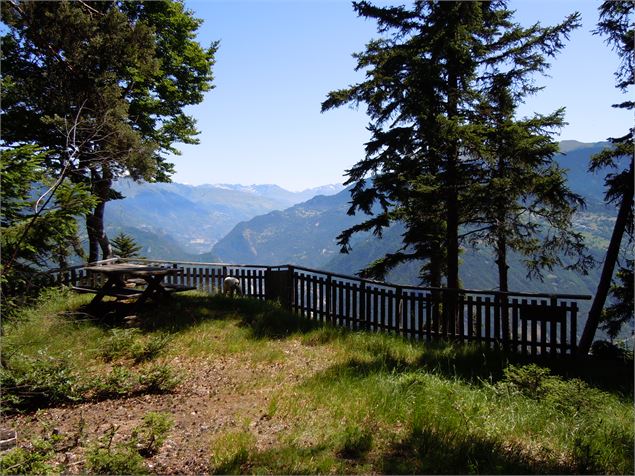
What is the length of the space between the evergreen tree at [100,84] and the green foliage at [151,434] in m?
3.13

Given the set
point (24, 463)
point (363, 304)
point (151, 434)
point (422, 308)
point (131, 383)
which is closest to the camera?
point (24, 463)

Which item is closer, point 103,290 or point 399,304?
point 103,290

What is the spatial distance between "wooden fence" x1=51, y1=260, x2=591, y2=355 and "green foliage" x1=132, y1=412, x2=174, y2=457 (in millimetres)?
6701

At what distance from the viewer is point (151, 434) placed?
4652mm

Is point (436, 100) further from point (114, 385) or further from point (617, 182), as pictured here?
point (114, 385)

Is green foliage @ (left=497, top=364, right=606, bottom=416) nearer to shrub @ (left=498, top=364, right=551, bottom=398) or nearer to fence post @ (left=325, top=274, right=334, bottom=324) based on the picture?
shrub @ (left=498, top=364, right=551, bottom=398)

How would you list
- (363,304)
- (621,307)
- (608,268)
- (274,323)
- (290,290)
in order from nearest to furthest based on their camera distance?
1. (608,268)
2. (274,323)
3. (621,307)
4. (363,304)
5. (290,290)

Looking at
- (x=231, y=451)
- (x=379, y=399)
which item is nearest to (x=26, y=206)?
(x=231, y=451)

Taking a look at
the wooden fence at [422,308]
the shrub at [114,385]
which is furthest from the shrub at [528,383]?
the shrub at [114,385]

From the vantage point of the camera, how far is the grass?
4.40m

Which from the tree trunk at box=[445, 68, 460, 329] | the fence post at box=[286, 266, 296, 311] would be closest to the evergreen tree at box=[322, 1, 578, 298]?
the tree trunk at box=[445, 68, 460, 329]

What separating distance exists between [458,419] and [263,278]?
34.3ft

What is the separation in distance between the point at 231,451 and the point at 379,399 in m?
2.17

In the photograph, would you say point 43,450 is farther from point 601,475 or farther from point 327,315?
point 327,315
